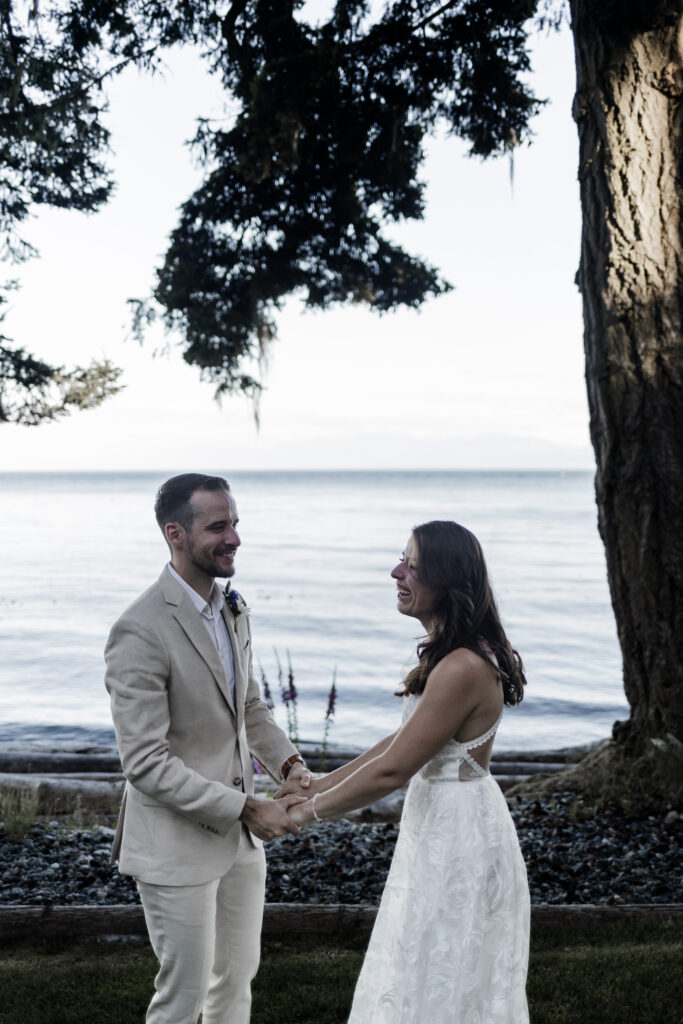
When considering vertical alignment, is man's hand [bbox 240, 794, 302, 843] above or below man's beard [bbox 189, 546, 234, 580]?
below

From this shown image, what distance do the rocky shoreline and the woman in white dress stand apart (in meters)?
2.49

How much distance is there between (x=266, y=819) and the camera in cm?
339

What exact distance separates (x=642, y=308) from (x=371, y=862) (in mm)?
4170

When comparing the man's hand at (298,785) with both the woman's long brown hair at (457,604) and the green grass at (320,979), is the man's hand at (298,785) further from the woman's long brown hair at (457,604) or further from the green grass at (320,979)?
the green grass at (320,979)

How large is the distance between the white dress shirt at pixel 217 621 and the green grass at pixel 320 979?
1.79m

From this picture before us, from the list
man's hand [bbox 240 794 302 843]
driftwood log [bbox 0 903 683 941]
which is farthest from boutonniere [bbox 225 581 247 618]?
driftwood log [bbox 0 903 683 941]

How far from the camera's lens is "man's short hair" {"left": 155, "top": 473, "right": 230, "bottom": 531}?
11.2ft

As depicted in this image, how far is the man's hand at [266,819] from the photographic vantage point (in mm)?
3369

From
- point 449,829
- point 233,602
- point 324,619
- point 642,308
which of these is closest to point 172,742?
point 233,602

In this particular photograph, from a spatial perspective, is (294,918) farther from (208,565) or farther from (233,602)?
(208,565)

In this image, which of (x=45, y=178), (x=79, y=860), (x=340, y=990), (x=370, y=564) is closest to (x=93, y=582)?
(x=370, y=564)

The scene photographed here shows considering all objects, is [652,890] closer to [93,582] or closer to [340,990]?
[340,990]

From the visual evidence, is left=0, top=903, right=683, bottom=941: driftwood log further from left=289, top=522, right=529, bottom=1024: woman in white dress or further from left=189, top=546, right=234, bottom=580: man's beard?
left=189, top=546, right=234, bottom=580: man's beard

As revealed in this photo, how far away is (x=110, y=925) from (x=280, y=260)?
19.0 feet
